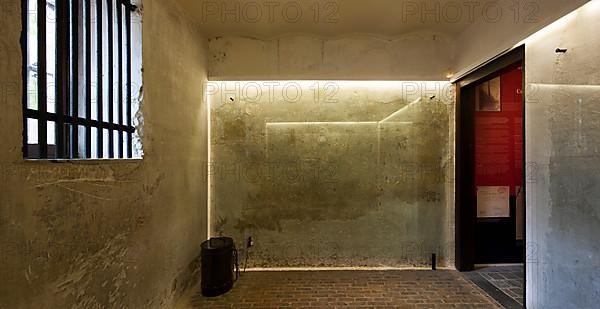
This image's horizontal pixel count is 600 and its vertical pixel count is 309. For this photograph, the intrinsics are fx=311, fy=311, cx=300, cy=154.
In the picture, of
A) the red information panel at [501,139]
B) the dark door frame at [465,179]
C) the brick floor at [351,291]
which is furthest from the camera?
the red information panel at [501,139]

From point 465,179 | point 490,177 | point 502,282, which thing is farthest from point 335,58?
point 502,282

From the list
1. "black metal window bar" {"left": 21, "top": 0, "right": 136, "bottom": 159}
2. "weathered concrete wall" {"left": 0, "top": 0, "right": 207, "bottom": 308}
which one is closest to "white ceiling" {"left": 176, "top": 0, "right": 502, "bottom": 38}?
"weathered concrete wall" {"left": 0, "top": 0, "right": 207, "bottom": 308}

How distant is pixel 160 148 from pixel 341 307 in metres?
2.24

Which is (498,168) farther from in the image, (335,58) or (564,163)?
(335,58)

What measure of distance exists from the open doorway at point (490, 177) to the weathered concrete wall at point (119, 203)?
3.21 meters

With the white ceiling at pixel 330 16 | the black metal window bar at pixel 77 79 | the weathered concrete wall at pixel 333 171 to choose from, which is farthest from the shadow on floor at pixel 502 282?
the black metal window bar at pixel 77 79

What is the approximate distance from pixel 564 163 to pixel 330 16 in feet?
8.17

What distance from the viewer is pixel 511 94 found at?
4039 millimetres

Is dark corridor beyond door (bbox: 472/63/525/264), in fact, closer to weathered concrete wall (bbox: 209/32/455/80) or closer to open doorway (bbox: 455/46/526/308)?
open doorway (bbox: 455/46/526/308)

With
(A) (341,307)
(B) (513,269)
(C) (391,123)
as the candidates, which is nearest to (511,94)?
(C) (391,123)

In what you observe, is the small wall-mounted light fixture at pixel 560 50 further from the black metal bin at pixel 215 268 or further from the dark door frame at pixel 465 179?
the black metal bin at pixel 215 268

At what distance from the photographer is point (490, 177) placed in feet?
13.3

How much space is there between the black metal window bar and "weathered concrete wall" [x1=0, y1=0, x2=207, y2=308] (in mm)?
122

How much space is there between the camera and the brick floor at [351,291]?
309cm
